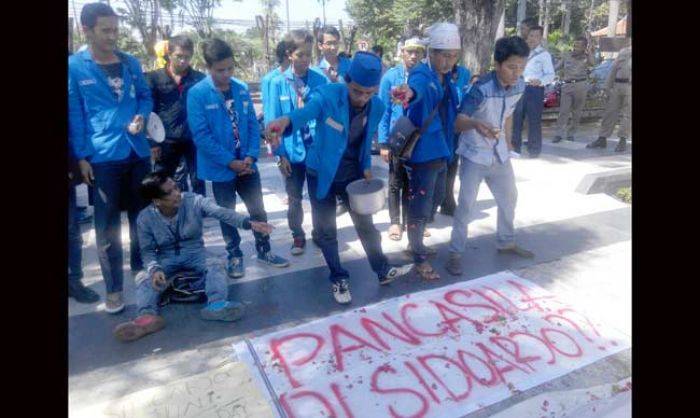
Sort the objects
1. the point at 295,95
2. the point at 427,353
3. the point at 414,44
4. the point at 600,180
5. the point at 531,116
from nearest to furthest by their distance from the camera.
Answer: the point at 427,353
the point at 295,95
the point at 414,44
the point at 600,180
the point at 531,116

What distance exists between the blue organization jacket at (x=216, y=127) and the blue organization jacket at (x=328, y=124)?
761 millimetres

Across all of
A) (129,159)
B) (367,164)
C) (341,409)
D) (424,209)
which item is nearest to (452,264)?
(424,209)

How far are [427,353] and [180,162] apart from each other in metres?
3.25

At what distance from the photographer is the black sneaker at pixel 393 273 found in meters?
4.01

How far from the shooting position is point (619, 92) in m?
8.63

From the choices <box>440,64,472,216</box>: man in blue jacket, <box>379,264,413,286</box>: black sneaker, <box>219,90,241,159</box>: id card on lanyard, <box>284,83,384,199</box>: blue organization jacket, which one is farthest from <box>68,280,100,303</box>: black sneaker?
<box>440,64,472,216</box>: man in blue jacket

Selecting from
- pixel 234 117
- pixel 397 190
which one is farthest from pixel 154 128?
pixel 397 190

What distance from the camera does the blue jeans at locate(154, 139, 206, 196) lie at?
195 inches

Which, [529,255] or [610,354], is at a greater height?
[529,255]

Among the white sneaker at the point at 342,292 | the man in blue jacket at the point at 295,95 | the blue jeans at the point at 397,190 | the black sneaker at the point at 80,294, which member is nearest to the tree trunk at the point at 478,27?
the blue jeans at the point at 397,190

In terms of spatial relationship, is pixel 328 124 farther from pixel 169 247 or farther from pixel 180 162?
pixel 180 162
